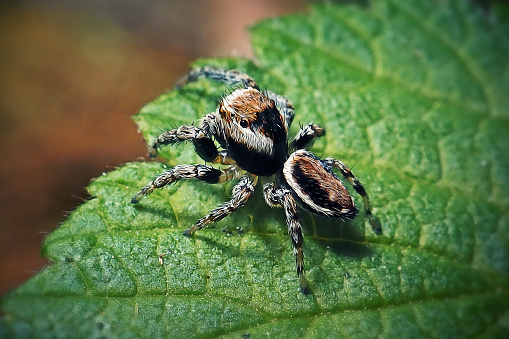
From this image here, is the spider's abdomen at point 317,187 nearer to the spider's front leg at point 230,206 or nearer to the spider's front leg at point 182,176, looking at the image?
the spider's front leg at point 230,206

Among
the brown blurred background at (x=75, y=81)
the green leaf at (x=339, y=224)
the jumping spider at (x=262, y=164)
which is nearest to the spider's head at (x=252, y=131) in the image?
the jumping spider at (x=262, y=164)

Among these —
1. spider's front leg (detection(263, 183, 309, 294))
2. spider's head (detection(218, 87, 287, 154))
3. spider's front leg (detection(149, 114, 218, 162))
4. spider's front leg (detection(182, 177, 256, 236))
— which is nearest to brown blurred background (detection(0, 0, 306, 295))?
spider's front leg (detection(149, 114, 218, 162))

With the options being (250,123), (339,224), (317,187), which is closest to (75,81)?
(250,123)

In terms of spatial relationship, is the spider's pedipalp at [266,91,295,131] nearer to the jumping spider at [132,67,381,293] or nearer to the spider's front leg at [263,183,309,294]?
the jumping spider at [132,67,381,293]

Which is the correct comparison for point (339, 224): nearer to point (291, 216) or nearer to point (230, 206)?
point (291, 216)

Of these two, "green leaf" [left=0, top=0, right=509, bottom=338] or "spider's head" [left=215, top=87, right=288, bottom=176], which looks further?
"spider's head" [left=215, top=87, right=288, bottom=176]

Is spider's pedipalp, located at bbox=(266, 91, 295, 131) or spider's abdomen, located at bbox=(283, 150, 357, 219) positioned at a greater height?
spider's pedipalp, located at bbox=(266, 91, 295, 131)

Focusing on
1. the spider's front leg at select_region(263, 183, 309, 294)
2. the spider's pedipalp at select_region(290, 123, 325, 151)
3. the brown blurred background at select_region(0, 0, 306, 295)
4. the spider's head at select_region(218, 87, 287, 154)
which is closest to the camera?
the spider's front leg at select_region(263, 183, 309, 294)
